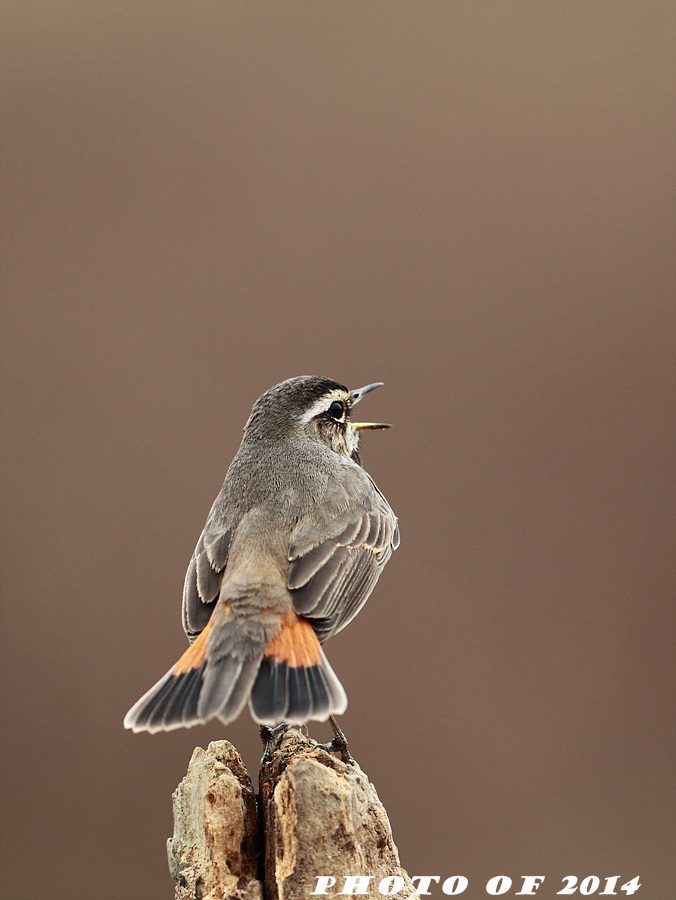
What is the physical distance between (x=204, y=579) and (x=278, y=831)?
0.98m

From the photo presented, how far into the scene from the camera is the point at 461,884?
4.71 m

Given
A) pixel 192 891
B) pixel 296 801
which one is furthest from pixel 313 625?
pixel 192 891

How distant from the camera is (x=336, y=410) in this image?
414 cm

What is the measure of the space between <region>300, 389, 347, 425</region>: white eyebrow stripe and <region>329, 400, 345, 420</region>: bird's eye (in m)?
0.02

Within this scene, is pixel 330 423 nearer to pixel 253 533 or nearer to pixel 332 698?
pixel 253 533

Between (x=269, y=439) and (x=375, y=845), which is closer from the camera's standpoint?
(x=375, y=845)

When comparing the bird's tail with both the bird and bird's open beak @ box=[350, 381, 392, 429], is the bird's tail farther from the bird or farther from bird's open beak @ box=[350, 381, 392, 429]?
bird's open beak @ box=[350, 381, 392, 429]

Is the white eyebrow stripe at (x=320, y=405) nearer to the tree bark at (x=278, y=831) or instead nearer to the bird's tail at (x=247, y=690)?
the bird's tail at (x=247, y=690)

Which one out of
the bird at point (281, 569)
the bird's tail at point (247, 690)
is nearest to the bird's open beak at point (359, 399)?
the bird at point (281, 569)

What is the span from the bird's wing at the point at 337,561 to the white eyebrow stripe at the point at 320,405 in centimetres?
42

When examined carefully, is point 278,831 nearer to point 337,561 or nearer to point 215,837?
point 215,837

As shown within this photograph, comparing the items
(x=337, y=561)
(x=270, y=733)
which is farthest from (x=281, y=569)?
(x=270, y=733)

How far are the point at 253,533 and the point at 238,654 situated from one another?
64 cm

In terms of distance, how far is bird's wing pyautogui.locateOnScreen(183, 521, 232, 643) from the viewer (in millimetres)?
3391
